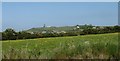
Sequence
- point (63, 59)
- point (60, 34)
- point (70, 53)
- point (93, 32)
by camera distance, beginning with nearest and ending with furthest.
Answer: point (63, 59), point (70, 53), point (60, 34), point (93, 32)

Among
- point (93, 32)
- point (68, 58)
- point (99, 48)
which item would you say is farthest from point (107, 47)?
point (93, 32)

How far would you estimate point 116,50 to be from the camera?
27.6ft

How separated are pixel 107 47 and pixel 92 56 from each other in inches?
35.9

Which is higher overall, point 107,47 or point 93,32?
point 107,47

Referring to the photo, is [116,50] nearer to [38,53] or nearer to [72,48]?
[72,48]

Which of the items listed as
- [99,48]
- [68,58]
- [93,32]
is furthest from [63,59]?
[93,32]

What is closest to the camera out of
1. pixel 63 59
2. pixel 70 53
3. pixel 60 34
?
pixel 63 59

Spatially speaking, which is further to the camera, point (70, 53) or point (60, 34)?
point (60, 34)

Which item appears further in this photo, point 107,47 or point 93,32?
point 93,32

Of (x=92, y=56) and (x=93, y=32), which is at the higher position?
(x=92, y=56)

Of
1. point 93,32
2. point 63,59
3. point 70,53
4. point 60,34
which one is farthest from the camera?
point 93,32

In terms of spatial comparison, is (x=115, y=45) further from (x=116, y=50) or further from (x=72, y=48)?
(x=72, y=48)

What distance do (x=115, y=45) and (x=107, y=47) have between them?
33cm

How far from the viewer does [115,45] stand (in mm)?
8852
